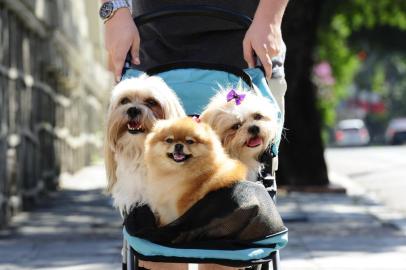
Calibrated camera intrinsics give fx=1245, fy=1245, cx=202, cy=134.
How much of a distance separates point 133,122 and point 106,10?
0.87 metres

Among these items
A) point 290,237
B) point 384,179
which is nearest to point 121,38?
point 290,237

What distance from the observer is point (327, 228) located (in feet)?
39.8

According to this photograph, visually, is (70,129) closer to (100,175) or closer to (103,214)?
(100,175)

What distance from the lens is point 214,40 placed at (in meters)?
5.09

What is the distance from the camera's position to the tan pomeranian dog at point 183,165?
4.17 m

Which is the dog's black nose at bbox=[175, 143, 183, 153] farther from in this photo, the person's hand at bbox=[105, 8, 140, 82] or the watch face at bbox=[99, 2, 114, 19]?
the watch face at bbox=[99, 2, 114, 19]

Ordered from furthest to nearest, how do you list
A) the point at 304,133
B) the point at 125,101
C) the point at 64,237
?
the point at 304,133
the point at 64,237
the point at 125,101

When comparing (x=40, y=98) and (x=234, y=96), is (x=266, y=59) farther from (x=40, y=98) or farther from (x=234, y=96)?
(x=40, y=98)

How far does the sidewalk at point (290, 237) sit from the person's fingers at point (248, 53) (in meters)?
3.97

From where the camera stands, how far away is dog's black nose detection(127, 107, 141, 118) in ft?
14.2

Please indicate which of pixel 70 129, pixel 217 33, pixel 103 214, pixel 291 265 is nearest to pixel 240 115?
pixel 217 33

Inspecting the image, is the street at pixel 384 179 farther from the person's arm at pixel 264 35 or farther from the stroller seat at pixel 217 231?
the stroller seat at pixel 217 231

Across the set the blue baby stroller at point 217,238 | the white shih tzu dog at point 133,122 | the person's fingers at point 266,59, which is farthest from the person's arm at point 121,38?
the blue baby stroller at point 217,238

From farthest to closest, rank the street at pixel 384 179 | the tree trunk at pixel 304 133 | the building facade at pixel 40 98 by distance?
1. the tree trunk at pixel 304 133
2. the street at pixel 384 179
3. the building facade at pixel 40 98
